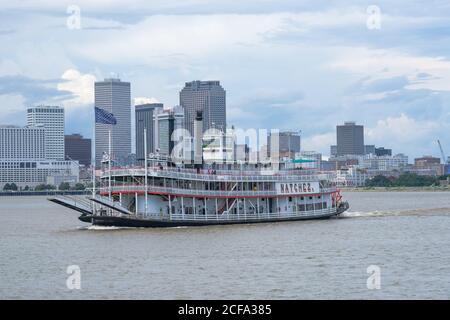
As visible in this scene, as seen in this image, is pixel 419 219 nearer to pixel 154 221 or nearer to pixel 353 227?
pixel 353 227

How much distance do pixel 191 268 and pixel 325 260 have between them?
8630 mm

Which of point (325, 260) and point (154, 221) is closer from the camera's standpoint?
point (325, 260)

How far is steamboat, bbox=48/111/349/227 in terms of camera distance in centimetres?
7244

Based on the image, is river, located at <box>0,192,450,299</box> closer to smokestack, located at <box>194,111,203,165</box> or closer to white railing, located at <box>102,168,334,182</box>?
white railing, located at <box>102,168,334,182</box>

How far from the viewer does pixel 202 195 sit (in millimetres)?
76562

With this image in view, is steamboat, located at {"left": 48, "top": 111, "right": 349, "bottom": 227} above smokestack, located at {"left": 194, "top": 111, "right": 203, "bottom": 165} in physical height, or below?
below

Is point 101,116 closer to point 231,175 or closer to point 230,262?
point 231,175

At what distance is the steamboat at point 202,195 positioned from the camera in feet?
238

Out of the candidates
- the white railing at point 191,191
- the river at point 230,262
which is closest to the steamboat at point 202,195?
the white railing at point 191,191

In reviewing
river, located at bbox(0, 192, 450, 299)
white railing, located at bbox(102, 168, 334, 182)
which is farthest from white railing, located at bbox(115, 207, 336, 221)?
white railing, located at bbox(102, 168, 334, 182)

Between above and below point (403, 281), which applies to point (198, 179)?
above

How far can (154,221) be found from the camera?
238 ft
